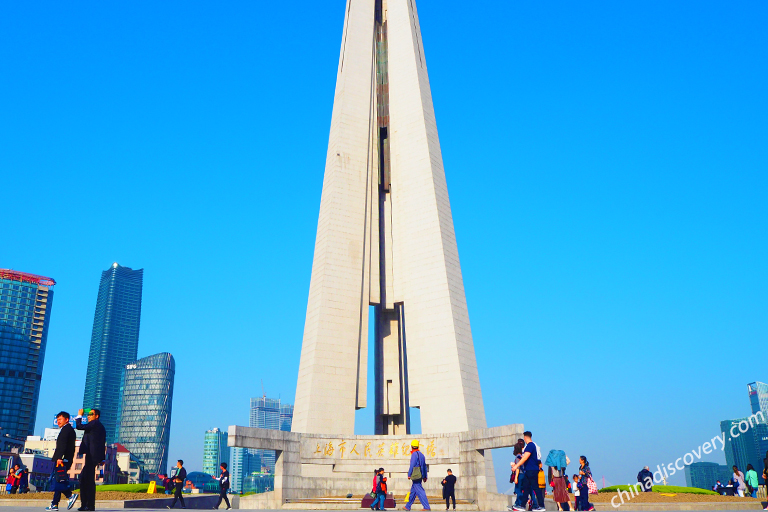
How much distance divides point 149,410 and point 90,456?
158 m

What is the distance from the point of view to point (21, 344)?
123 metres

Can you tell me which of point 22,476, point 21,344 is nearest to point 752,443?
point 22,476

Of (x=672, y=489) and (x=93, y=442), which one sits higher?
(x=93, y=442)

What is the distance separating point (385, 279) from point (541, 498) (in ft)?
54.5

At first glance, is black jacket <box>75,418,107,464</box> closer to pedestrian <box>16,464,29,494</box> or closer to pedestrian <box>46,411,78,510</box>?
pedestrian <box>46,411,78,510</box>

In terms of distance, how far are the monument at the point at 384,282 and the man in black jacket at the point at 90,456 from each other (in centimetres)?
1058

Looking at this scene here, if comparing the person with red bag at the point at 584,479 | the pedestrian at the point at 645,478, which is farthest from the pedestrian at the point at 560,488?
the pedestrian at the point at 645,478

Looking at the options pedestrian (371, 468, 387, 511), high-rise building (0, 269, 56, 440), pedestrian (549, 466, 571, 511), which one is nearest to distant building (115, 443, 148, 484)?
high-rise building (0, 269, 56, 440)

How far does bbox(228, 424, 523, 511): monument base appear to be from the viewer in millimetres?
18344

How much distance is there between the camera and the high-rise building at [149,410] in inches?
6024

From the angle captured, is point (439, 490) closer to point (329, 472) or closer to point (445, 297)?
point (329, 472)

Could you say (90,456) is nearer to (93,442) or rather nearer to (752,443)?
(93,442)

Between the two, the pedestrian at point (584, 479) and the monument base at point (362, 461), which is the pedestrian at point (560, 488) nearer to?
the pedestrian at point (584, 479)

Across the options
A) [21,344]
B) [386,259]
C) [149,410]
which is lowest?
[386,259]
